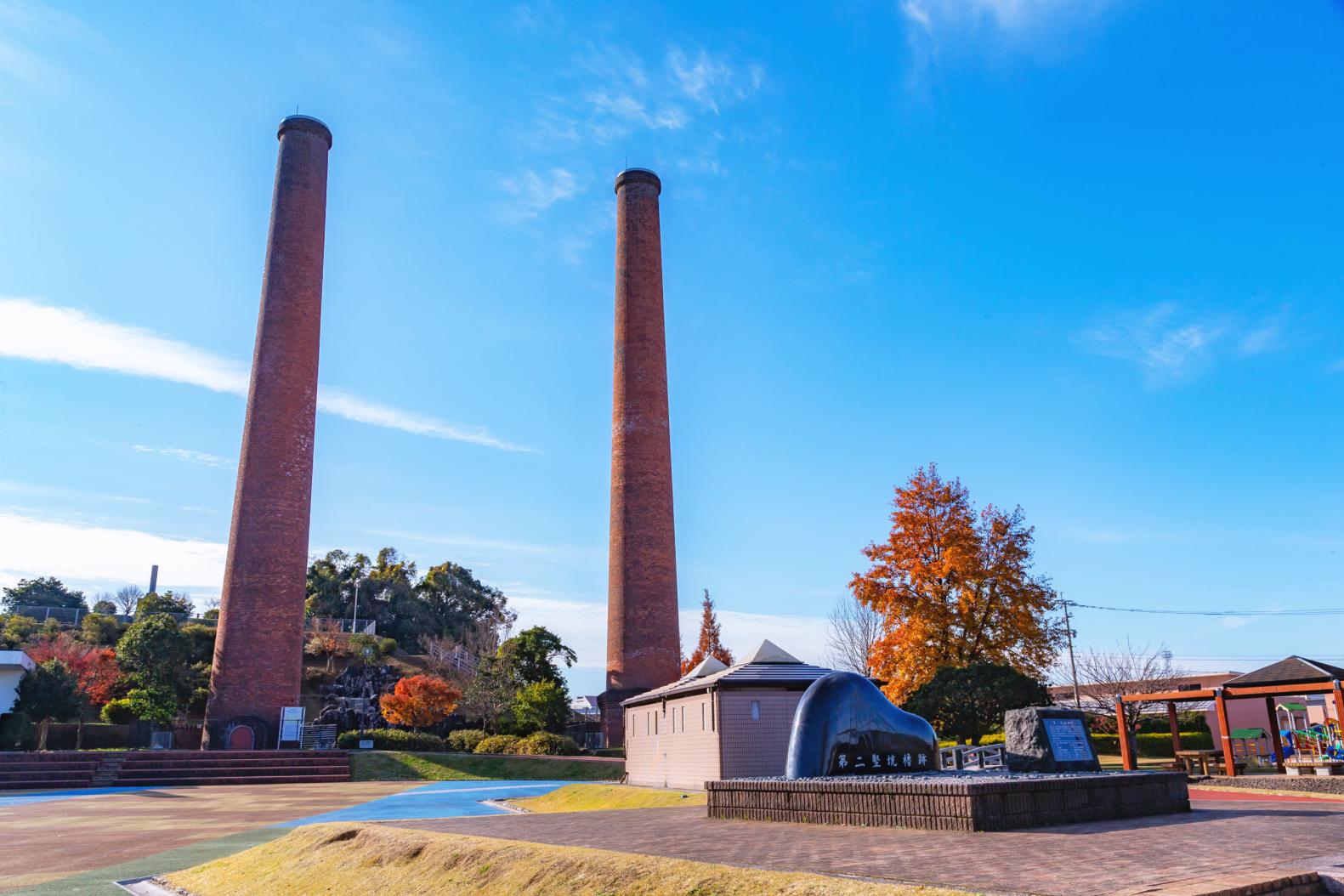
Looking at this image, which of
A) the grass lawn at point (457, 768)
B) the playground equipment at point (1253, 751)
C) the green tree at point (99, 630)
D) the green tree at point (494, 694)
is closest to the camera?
the playground equipment at point (1253, 751)

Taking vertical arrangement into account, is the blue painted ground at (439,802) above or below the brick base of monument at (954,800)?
below

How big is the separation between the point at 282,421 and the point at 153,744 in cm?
1372

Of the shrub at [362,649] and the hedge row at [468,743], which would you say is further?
the shrub at [362,649]

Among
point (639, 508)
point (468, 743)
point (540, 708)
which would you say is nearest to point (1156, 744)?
point (639, 508)

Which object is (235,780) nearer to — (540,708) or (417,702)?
(417,702)

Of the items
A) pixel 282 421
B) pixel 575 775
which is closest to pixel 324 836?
pixel 575 775

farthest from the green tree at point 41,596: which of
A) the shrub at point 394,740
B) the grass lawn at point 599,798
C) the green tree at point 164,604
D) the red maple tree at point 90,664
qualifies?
the grass lawn at point 599,798

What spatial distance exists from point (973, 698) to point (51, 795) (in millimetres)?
26915

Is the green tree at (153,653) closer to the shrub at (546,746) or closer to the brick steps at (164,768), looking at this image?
the brick steps at (164,768)

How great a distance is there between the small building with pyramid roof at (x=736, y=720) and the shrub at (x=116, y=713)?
34236 millimetres

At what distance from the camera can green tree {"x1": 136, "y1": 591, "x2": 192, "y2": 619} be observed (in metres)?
62.8

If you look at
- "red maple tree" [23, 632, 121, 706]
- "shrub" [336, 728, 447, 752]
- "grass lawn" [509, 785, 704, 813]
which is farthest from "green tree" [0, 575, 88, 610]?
"grass lawn" [509, 785, 704, 813]

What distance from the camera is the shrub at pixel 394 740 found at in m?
37.6

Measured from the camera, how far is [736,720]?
21.0 m
